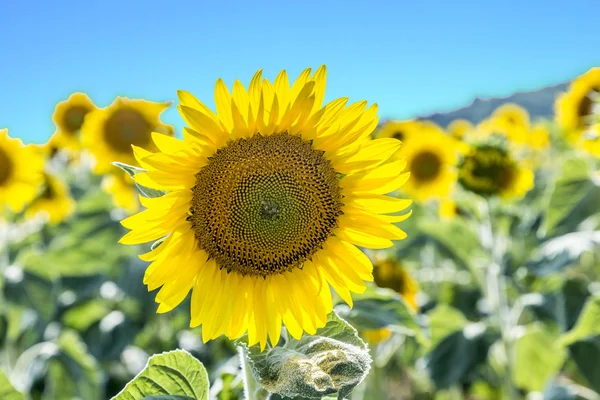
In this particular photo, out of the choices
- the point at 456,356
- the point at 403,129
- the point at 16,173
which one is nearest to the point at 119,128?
the point at 16,173

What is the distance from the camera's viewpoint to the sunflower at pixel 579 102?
15.1 ft

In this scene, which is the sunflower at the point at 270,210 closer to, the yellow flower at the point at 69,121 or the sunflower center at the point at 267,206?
the sunflower center at the point at 267,206

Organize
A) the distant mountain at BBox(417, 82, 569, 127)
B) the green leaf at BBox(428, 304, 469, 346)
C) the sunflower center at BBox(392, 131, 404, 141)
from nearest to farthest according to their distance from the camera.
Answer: the green leaf at BBox(428, 304, 469, 346), the sunflower center at BBox(392, 131, 404, 141), the distant mountain at BBox(417, 82, 569, 127)

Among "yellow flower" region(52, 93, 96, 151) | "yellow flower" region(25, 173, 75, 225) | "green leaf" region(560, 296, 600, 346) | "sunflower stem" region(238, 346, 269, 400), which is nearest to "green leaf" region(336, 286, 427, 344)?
"sunflower stem" region(238, 346, 269, 400)

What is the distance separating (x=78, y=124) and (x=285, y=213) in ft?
14.6

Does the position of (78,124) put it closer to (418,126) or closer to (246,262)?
(418,126)

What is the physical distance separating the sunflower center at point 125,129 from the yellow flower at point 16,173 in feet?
1.82

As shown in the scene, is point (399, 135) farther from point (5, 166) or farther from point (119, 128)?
point (5, 166)

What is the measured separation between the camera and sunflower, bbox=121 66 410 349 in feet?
4.36

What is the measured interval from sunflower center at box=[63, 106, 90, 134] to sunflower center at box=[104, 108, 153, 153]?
1.42 meters

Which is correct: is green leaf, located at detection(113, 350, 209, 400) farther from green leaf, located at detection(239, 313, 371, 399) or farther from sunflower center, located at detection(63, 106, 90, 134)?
→ sunflower center, located at detection(63, 106, 90, 134)

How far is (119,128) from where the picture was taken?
4.14 metres

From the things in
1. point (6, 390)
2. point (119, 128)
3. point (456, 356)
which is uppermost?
Answer: point (6, 390)

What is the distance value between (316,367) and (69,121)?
4.94 metres
